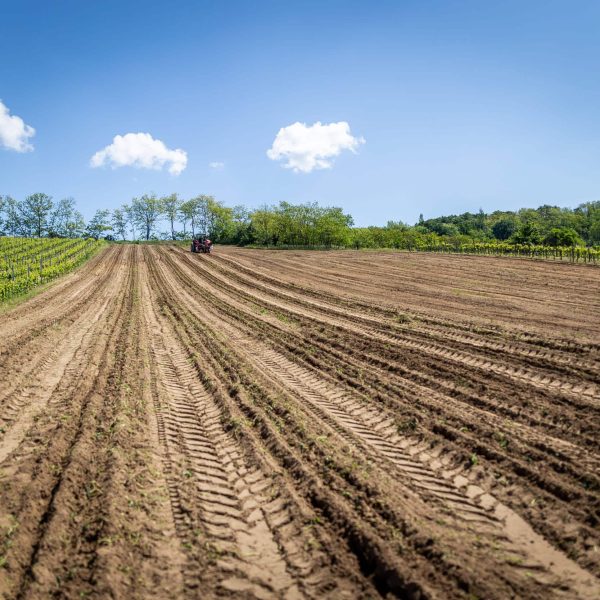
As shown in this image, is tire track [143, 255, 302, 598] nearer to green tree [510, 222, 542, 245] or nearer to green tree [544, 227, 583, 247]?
green tree [544, 227, 583, 247]

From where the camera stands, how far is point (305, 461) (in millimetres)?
5539

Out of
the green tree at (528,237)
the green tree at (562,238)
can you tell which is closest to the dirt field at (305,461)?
the green tree at (562,238)

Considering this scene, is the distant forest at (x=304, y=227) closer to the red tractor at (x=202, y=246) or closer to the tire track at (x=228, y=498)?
the red tractor at (x=202, y=246)

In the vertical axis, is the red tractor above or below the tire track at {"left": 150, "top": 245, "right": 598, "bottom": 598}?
above

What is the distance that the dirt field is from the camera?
3.75 m

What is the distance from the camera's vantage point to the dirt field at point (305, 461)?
375cm

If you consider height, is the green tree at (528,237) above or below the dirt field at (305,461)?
above

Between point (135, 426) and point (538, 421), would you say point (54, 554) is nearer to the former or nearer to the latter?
point (135, 426)

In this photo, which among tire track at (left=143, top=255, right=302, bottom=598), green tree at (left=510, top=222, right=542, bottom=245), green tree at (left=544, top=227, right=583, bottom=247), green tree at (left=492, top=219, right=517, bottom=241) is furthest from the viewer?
green tree at (left=492, top=219, right=517, bottom=241)

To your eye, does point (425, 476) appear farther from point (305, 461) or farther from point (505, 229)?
point (505, 229)

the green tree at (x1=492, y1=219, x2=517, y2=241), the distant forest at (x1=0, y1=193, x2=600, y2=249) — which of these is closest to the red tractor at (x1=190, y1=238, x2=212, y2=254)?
Answer: the distant forest at (x1=0, y1=193, x2=600, y2=249)

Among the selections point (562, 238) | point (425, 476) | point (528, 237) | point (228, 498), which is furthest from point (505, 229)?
point (228, 498)

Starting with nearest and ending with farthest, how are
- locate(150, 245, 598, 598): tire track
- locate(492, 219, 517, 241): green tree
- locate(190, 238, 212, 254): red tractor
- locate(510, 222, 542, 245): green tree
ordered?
locate(150, 245, 598, 598): tire track < locate(190, 238, 212, 254): red tractor < locate(510, 222, 542, 245): green tree < locate(492, 219, 517, 241): green tree

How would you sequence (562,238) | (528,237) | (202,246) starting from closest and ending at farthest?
(202,246) < (562,238) < (528,237)
